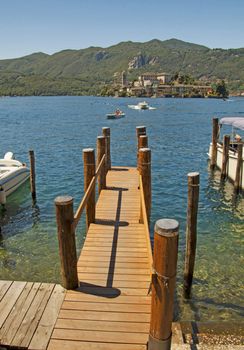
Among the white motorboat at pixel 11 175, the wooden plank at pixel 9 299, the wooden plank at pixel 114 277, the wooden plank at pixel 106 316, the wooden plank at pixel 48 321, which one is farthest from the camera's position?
the white motorboat at pixel 11 175

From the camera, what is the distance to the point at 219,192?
1895 centimetres

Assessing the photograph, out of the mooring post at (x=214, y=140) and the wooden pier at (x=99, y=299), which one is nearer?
the wooden pier at (x=99, y=299)

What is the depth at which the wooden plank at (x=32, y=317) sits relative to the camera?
505 cm

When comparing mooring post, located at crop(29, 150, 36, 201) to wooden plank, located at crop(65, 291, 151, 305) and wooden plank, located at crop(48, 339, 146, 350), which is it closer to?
wooden plank, located at crop(65, 291, 151, 305)

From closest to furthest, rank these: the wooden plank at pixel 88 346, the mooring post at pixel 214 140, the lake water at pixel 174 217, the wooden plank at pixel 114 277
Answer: the wooden plank at pixel 88 346
the wooden plank at pixel 114 277
the lake water at pixel 174 217
the mooring post at pixel 214 140

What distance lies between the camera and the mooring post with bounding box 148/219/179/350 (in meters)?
4.01

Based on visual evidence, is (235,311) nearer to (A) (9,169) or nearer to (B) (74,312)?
(B) (74,312)

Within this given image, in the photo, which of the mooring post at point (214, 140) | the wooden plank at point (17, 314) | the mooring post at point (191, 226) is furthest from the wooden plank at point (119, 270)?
the mooring post at point (214, 140)

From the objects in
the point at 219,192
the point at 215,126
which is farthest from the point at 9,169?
the point at 215,126

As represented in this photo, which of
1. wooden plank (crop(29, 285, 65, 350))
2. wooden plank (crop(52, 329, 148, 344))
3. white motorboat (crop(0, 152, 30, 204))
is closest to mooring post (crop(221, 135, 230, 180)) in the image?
white motorboat (crop(0, 152, 30, 204))

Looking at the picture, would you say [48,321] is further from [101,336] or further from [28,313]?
[101,336]

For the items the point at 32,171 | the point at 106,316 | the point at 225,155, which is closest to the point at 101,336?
the point at 106,316

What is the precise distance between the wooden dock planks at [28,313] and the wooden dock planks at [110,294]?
16 cm

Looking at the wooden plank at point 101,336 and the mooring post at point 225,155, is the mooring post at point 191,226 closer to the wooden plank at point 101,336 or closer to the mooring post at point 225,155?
the wooden plank at point 101,336
